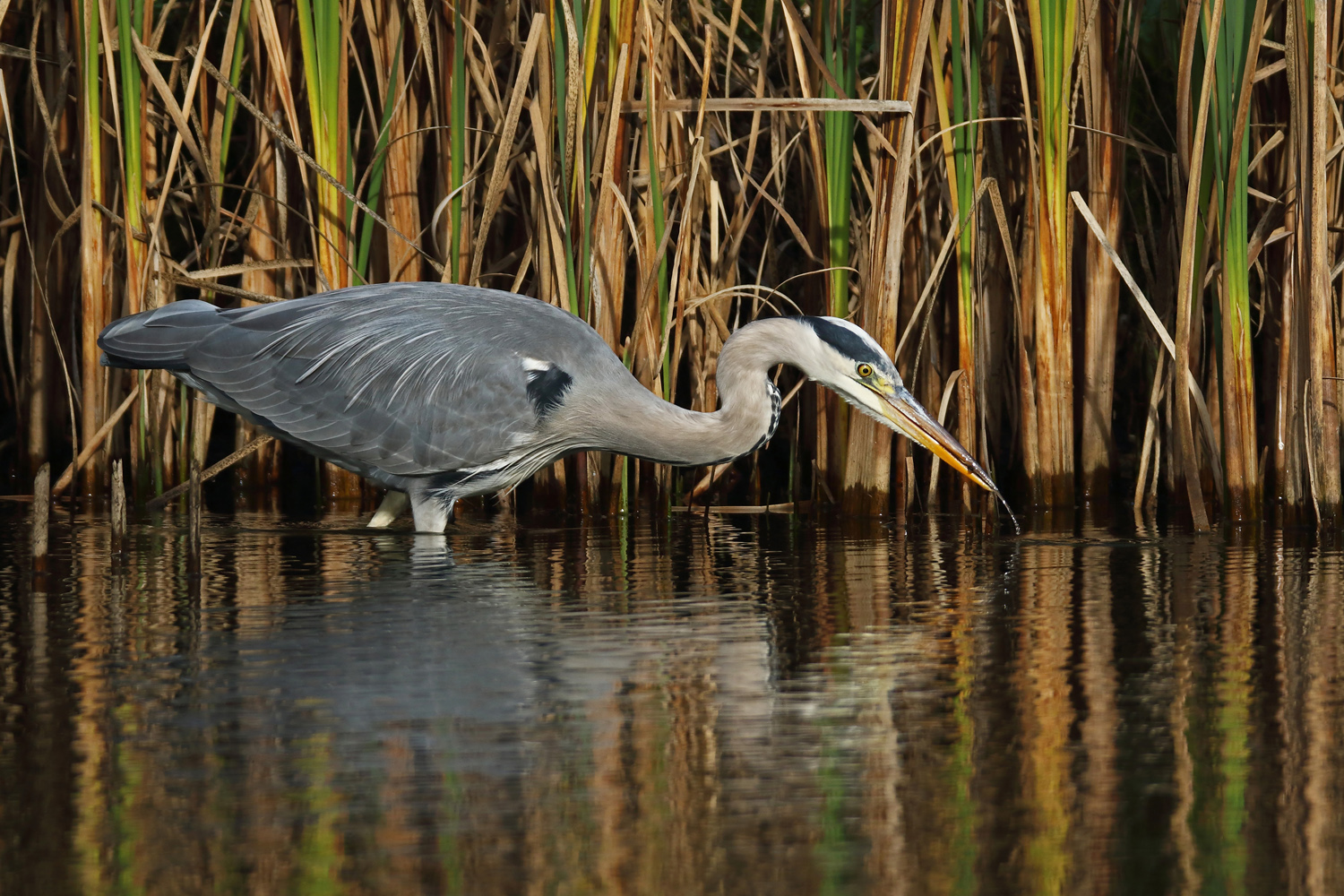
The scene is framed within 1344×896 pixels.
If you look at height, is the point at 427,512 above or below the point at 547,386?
below

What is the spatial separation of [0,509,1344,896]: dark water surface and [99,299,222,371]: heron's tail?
0.88 meters

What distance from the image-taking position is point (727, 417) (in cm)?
616

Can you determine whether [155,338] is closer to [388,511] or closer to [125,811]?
[388,511]

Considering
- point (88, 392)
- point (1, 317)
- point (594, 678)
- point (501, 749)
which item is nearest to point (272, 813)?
point (501, 749)

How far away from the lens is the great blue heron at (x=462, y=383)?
6.05 metres

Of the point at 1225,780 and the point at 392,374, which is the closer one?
the point at 1225,780

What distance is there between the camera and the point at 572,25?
621 centimetres

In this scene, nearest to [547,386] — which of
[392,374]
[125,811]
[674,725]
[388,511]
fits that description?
[392,374]

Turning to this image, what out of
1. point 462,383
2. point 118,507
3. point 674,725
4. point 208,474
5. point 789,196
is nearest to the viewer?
point 674,725

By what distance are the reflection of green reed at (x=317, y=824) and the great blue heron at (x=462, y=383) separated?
289 centimetres

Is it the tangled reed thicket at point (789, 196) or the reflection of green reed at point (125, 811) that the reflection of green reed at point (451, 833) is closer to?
the reflection of green reed at point (125, 811)

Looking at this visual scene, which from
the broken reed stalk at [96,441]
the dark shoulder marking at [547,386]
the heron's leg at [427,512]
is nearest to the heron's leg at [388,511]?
the heron's leg at [427,512]

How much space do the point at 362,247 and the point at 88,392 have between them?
4.28 feet

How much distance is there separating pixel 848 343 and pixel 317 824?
3.56 m
